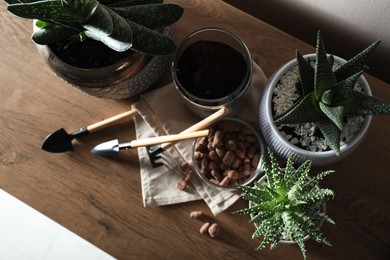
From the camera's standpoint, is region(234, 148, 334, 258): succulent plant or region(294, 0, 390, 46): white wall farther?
region(294, 0, 390, 46): white wall

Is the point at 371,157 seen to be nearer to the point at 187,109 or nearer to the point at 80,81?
the point at 187,109

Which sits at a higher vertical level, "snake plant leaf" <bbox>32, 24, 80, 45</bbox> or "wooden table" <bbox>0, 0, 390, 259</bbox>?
"snake plant leaf" <bbox>32, 24, 80, 45</bbox>

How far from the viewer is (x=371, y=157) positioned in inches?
31.5

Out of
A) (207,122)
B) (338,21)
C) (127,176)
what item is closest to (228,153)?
(207,122)

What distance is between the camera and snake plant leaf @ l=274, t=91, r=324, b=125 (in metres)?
0.63

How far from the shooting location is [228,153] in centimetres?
81

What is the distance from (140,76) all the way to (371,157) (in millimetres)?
390

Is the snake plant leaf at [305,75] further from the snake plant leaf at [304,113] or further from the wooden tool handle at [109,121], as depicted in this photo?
the wooden tool handle at [109,121]

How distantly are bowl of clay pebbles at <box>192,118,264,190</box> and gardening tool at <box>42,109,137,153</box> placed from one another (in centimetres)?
14

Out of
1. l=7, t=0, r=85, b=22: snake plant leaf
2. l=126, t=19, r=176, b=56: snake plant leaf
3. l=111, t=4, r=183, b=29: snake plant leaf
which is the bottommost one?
l=126, t=19, r=176, b=56: snake plant leaf

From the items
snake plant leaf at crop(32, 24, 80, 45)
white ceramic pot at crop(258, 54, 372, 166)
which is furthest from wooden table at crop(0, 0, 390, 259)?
snake plant leaf at crop(32, 24, 80, 45)

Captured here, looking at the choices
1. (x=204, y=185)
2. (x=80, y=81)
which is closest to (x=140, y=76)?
(x=80, y=81)

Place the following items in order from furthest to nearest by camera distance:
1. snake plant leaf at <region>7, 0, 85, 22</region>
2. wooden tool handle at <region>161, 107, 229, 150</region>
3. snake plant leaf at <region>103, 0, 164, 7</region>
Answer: wooden tool handle at <region>161, 107, 229, 150</region> → snake plant leaf at <region>103, 0, 164, 7</region> → snake plant leaf at <region>7, 0, 85, 22</region>

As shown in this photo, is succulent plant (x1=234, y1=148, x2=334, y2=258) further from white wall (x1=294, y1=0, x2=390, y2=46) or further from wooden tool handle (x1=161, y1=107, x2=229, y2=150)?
white wall (x1=294, y1=0, x2=390, y2=46)
